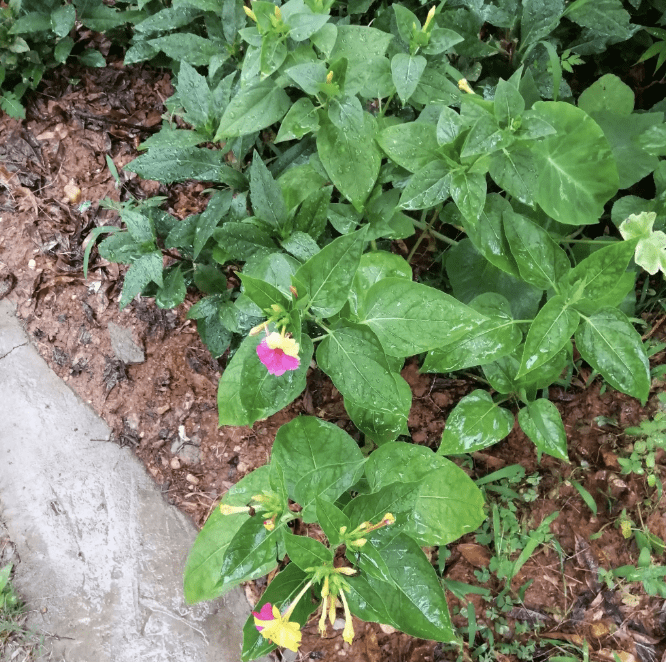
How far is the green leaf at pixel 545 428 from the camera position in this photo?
1867 millimetres

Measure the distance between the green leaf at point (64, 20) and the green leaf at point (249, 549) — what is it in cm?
234

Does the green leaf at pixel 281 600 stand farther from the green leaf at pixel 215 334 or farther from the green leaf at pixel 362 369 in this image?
the green leaf at pixel 215 334

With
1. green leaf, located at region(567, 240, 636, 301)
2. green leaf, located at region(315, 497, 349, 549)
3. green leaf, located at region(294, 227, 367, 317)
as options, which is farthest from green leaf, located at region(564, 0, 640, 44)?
green leaf, located at region(315, 497, 349, 549)

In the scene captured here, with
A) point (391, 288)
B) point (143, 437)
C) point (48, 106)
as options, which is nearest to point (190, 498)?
point (143, 437)

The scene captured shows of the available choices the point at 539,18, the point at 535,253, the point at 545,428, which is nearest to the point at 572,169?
the point at 535,253

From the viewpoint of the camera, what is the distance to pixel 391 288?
1.54 m

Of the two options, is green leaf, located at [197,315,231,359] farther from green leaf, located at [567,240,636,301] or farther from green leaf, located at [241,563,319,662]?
green leaf, located at [567,240,636,301]

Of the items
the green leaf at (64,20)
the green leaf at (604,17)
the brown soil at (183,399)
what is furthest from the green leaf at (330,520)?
the green leaf at (64,20)

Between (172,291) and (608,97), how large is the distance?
5.98ft

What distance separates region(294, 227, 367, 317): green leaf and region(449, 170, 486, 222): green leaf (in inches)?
18.1

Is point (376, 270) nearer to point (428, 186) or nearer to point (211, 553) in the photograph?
point (428, 186)

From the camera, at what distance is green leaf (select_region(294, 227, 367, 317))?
135 centimetres

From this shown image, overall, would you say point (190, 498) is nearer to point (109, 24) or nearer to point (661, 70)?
point (109, 24)

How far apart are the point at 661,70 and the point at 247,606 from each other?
302cm
